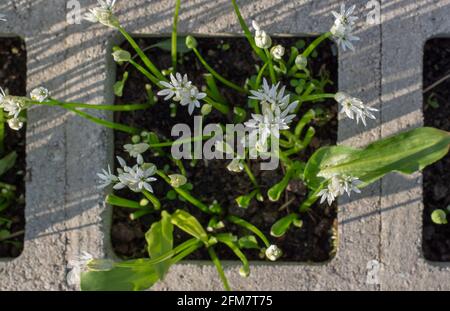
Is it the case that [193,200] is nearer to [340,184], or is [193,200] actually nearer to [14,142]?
[340,184]

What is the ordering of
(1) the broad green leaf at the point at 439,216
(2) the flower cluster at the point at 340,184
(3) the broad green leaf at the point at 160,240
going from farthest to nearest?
(1) the broad green leaf at the point at 439,216, (3) the broad green leaf at the point at 160,240, (2) the flower cluster at the point at 340,184

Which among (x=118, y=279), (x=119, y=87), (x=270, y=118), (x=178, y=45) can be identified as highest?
(x=178, y=45)

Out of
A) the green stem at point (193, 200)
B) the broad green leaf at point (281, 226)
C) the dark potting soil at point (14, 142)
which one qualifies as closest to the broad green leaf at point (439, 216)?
the broad green leaf at point (281, 226)

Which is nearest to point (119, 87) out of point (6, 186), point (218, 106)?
point (218, 106)

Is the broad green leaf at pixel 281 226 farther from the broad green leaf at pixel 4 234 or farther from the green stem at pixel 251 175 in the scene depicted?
the broad green leaf at pixel 4 234

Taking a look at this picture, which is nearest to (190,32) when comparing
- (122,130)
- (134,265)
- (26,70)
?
(122,130)

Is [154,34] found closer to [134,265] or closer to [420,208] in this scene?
[134,265]
